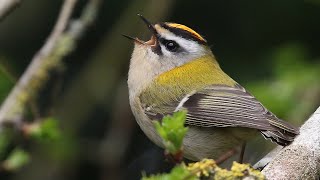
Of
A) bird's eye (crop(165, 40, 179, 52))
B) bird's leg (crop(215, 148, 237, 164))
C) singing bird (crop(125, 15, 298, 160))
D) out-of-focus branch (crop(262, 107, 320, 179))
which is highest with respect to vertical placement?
bird's leg (crop(215, 148, 237, 164))

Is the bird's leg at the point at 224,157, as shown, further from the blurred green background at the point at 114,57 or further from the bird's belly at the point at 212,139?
the blurred green background at the point at 114,57

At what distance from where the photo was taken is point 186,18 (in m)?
6.24

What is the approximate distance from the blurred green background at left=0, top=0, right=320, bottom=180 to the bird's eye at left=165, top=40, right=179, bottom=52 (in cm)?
117

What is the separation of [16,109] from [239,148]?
42.3 inches

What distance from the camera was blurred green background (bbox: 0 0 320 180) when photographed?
557cm

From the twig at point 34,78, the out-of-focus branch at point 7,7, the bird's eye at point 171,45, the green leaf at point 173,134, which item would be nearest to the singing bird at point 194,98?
the bird's eye at point 171,45

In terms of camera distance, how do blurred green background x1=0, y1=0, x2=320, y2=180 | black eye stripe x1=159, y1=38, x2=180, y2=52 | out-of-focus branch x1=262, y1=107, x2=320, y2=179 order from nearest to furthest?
out-of-focus branch x1=262, y1=107, x2=320, y2=179 → black eye stripe x1=159, y1=38, x2=180, y2=52 → blurred green background x1=0, y1=0, x2=320, y2=180

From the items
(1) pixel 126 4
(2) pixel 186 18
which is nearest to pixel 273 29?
(2) pixel 186 18

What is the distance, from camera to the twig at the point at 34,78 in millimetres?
3342

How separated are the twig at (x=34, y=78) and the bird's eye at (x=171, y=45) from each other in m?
0.61

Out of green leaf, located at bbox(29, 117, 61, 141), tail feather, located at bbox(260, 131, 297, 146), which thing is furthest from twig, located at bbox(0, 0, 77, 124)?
tail feather, located at bbox(260, 131, 297, 146)

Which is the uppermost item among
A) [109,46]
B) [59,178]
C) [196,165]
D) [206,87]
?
[196,165]

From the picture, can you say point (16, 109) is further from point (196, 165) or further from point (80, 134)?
point (80, 134)

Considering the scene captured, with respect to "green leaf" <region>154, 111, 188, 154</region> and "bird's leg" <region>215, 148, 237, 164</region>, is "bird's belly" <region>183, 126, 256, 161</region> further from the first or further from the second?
"green leaf" <region>154, 111, 188, 154</region>
